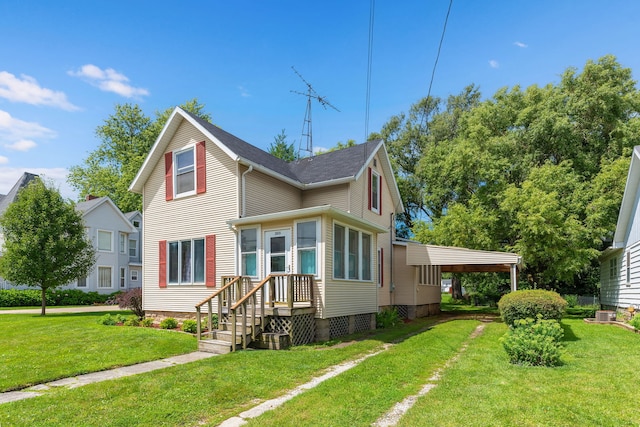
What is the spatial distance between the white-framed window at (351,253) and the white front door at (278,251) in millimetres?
1333

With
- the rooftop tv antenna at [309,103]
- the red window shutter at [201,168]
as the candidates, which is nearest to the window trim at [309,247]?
the red window shutter at [201,168]

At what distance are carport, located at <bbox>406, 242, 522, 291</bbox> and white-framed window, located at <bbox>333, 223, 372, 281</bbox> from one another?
14.1 feet

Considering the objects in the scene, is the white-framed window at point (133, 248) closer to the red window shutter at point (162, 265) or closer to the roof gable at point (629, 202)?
the red window shutter at point (162, 265)

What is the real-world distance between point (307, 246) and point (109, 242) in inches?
1008

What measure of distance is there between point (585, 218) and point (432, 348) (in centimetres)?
1577

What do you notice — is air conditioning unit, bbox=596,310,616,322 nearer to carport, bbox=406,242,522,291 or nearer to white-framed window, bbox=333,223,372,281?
carport, bbox=406,242,522,291

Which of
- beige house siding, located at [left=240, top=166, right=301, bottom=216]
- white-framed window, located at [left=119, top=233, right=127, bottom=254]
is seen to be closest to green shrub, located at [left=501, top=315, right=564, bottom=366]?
beige house siding, located at [left=240, top=166, right=301, bottom=216]

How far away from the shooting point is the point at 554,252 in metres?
18.3

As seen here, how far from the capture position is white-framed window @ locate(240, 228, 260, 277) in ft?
38.1

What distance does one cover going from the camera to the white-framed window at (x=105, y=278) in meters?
29.9

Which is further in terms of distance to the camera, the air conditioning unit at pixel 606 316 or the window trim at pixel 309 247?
the air conditioning unit at pixel 606 316

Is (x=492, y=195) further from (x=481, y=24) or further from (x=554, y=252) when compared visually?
(x=481, y=24)

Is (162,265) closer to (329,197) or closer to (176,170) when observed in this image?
(176,170)

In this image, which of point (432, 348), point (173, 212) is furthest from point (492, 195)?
point (173, 212)
